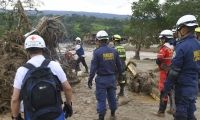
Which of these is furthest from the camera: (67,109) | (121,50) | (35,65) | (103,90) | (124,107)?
(121,50)

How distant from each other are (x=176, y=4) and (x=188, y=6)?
1439mm

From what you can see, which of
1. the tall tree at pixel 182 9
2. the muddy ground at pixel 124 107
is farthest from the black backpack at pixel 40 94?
the tall tree at pixel 182 9

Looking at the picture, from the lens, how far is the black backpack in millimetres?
2574

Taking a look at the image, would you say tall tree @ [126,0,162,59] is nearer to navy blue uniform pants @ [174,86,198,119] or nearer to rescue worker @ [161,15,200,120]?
rescue worker @ [161,15,200,120]

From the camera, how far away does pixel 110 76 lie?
5.05m

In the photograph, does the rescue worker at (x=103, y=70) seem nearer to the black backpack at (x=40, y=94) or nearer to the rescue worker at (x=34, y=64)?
the rescue worker at (x=34, y=64)

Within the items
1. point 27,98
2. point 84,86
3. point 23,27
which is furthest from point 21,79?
point 84,86

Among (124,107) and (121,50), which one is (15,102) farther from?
(121,50)

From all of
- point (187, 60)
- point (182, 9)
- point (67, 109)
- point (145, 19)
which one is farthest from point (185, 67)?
point (145, 19)

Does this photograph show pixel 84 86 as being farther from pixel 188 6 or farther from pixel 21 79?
pixel 188 6

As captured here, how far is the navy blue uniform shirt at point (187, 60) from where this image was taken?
12.0 feet

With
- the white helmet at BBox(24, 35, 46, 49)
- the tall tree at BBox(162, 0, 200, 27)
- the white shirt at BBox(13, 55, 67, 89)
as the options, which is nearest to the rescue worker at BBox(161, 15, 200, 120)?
the white shirt at BBox(13, 55, 67, 89)

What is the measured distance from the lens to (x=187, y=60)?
3672mm

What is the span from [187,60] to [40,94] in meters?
2.37
